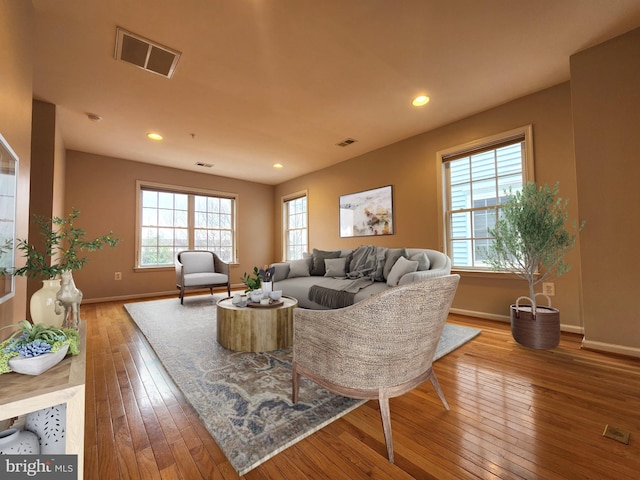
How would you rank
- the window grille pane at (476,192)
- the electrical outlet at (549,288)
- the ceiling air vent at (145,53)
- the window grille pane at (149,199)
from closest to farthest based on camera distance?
the ceiling air vent at (145,53) < the electrical outlet at (549,288) < the window grille pane at (476,192) < the window grille pane at (149,199)

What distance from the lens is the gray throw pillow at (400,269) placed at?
2.90 m

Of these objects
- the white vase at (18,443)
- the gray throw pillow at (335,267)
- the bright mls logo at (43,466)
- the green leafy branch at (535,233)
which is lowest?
the bright mls logo at (43,466)

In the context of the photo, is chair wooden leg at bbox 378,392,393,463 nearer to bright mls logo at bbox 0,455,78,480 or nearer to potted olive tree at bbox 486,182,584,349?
bright mls logo at bbox 0,455,78,480

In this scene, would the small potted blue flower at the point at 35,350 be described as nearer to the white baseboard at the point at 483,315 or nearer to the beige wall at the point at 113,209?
the white baseboard at the point at 483,315

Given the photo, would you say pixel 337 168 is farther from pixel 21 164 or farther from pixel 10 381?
pixel 10 381

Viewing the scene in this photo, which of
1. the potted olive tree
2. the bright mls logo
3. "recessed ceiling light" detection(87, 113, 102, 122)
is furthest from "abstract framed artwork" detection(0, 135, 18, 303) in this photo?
the potted olive tree

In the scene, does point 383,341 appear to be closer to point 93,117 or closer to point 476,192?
point 476,192

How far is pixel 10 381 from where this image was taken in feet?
2.72

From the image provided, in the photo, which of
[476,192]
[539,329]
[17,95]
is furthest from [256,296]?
[476,192]

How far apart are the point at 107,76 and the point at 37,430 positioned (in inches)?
120

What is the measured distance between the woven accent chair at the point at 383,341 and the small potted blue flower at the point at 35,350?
1.01 meters

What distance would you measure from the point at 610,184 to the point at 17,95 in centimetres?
434

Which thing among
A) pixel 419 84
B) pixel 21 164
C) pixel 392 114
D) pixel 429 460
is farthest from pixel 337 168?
pixel 429 460

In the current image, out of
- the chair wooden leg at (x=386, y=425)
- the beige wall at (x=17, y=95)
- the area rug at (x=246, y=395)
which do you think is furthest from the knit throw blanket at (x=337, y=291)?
the beige wall at (x=17, y=95)
